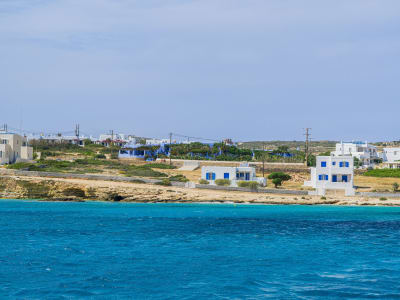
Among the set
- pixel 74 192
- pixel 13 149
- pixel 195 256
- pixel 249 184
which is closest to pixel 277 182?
pixel 249 184

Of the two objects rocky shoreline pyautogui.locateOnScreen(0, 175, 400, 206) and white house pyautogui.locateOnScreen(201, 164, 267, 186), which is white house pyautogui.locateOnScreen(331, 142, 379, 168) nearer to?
white house pyautogui.locateOnScreen(201, 164, 267, 186)

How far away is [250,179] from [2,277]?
187 feet

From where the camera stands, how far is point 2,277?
25391 mm

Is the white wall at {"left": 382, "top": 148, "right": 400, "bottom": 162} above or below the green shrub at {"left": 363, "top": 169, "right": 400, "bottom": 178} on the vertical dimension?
above

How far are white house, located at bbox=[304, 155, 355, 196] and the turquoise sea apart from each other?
18.6 m

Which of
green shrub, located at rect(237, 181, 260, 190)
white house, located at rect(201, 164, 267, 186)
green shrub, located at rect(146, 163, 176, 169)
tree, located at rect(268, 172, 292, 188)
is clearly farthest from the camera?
green shrub, located at rect(146, 163, 176, 169)

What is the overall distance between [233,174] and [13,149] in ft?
Answer: 125

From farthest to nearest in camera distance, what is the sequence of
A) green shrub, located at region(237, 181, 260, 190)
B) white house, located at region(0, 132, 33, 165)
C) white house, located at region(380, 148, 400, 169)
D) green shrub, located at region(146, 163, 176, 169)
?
white house, located at region(380, 148, 400, 169) < green shrub, located at region(146, 163, 176, 169) < white house, located at region(0, 132, 33, 165) < green shrub, located at region(237, 181, 260, 190)

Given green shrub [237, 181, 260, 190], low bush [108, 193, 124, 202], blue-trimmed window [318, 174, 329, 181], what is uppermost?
blue-trimmed window [318, 174, 329, 181]

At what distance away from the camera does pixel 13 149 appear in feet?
311

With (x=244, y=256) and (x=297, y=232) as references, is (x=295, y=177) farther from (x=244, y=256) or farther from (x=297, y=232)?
(x=244, y=256)

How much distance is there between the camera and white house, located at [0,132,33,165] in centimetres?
9156

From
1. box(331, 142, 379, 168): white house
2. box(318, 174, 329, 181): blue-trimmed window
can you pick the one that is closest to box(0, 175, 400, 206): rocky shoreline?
box(318, 174, 329, 181): blue-trimmed window

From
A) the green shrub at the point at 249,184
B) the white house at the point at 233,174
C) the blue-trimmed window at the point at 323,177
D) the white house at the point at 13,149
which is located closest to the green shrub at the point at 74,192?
the white house at the point at 233,174
